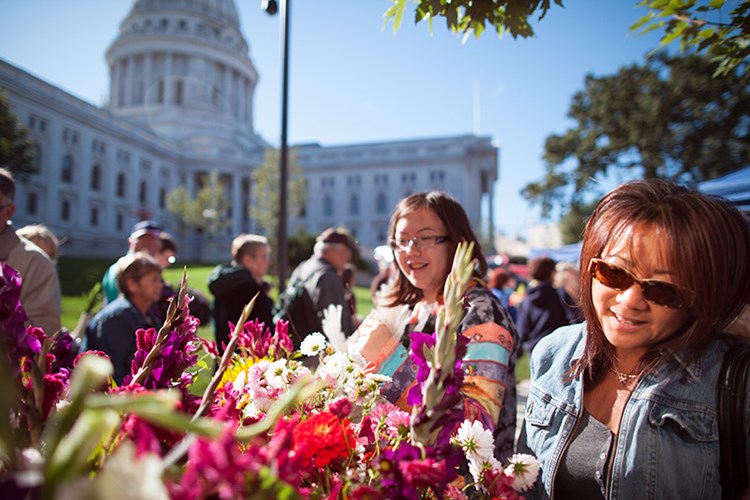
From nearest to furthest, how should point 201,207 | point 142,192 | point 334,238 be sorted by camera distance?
point 334,238
point 201,207
point 142,192

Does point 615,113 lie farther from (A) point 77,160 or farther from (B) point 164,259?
(A) point 77,160

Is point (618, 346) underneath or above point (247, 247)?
underneath

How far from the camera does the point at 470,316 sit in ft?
6.07

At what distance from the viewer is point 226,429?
50 cm

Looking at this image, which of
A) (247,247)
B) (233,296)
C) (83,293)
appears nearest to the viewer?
(233,296)

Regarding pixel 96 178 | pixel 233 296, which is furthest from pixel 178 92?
pixel 233 296

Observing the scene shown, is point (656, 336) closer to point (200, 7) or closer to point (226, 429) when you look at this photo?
point (226, 429)

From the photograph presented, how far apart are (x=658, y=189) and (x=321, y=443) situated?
1.28 m

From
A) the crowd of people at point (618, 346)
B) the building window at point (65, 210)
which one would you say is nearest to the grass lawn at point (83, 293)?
the crowd of people at point (618, 346)

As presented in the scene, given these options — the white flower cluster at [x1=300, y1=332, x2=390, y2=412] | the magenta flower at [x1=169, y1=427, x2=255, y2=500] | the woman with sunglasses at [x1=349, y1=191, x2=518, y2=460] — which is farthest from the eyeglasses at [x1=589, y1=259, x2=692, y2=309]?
the magenta flower at [x1=169, y1=427, x2=255, y2=500]

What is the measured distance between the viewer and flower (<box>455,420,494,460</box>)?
89cm

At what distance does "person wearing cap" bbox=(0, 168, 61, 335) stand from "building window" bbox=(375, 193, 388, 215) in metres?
62.7

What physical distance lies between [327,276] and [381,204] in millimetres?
61803

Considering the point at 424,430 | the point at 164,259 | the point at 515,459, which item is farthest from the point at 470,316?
the point at 164,259
